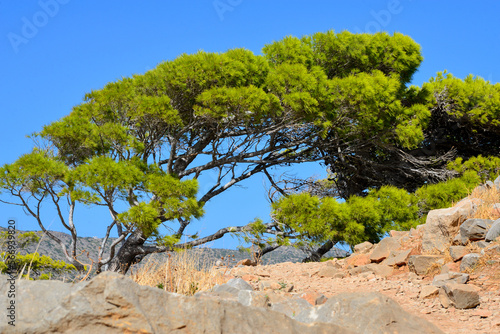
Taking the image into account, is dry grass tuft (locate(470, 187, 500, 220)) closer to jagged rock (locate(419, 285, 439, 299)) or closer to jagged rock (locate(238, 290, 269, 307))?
jagged rock (locate(419, 285, 439, 299))

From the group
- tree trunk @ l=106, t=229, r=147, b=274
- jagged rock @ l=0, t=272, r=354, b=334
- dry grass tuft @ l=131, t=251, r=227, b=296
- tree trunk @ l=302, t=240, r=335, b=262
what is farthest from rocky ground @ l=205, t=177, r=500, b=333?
tree trunk @ l=106, t=229, r=147, b=274

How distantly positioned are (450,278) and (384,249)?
1.61 metres

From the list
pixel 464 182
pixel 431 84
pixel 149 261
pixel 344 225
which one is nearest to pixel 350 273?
pixel 149 261

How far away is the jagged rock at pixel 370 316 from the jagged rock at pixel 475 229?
299 cm

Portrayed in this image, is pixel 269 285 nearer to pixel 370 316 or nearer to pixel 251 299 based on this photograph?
pixel 251 299

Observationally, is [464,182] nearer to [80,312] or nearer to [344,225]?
[344,225]

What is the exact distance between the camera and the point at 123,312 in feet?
7.55

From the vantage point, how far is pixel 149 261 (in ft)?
18.3

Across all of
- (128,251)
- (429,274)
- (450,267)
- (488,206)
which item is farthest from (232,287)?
(128,251)

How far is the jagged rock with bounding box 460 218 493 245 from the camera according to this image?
5602 millimetres

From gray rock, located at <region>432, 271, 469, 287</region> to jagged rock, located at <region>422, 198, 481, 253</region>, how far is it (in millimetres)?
1027

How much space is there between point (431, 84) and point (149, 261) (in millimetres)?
9963

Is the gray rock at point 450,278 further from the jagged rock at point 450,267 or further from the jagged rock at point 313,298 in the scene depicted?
the jagged rock at point 313,298

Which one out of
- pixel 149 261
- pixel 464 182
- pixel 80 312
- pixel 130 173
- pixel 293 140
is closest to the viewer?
pixel 80 312
